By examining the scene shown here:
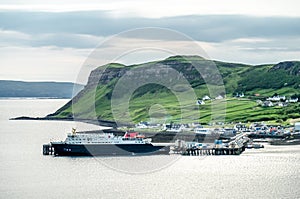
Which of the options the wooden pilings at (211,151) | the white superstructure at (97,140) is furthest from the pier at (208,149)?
the white superstructure at (97,140)

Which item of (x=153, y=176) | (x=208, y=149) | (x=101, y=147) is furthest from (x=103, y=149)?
(x=153, y=176)

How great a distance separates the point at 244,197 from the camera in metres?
76.4

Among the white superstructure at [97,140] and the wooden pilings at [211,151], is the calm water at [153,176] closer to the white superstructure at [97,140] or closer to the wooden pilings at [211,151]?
the wooden pilings at [211,151]

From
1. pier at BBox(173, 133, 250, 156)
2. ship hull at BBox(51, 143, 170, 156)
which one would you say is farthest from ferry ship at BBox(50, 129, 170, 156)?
pier at BBox(173, 133, 250, 156)

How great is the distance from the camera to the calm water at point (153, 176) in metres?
79.6

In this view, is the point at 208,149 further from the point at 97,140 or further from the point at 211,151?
the point at 97,140

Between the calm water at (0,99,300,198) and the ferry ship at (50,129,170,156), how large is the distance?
4048mm

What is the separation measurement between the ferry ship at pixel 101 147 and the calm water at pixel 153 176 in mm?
4048

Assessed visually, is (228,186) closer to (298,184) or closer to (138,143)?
(298,184)

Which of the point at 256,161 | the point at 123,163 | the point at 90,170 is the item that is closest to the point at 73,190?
the point at 90,170

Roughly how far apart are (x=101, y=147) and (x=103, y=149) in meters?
0.53

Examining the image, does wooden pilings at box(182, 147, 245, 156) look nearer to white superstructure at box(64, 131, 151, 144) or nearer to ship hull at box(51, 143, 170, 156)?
ship hull at box(51, 143, 170, 156)

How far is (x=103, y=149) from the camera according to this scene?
12188cm

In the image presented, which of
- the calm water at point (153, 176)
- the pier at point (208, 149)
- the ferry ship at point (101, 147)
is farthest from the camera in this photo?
the pier at point (208, 149)
